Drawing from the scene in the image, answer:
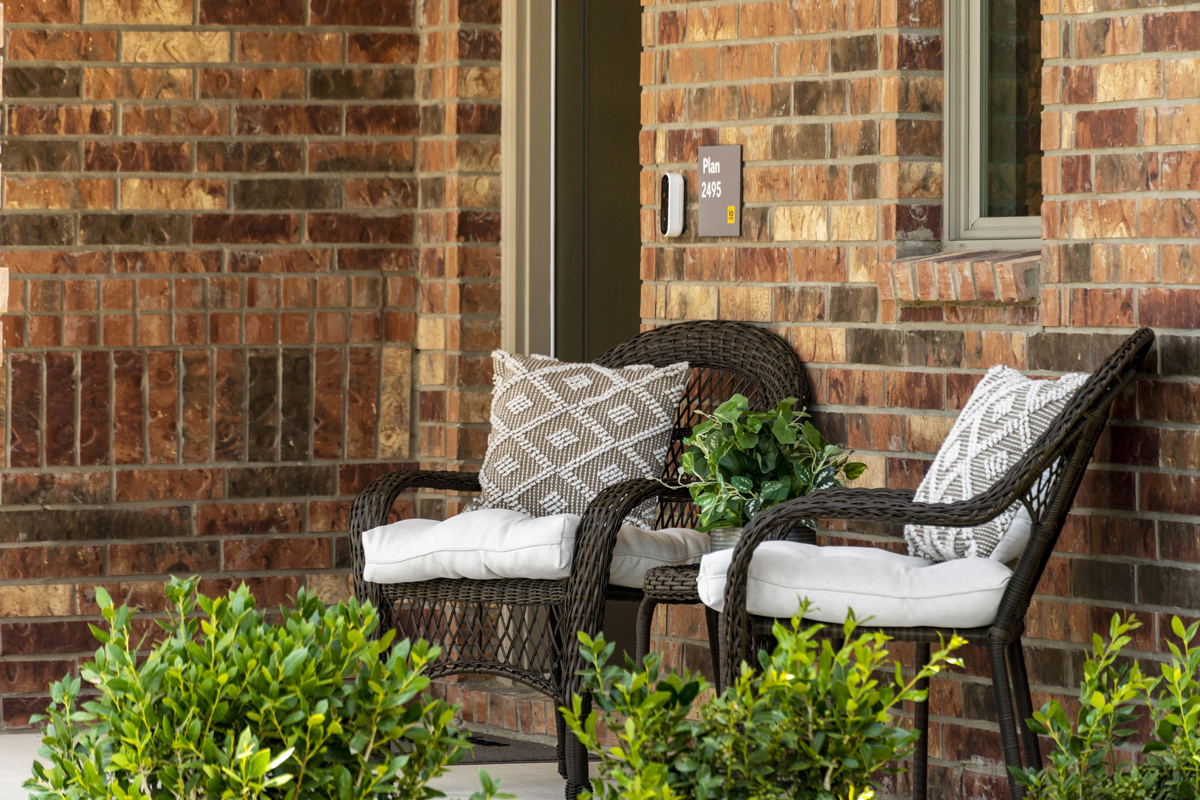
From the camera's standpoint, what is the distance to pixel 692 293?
4.00 m

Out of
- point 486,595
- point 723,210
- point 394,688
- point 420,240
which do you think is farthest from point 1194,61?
point 420,240

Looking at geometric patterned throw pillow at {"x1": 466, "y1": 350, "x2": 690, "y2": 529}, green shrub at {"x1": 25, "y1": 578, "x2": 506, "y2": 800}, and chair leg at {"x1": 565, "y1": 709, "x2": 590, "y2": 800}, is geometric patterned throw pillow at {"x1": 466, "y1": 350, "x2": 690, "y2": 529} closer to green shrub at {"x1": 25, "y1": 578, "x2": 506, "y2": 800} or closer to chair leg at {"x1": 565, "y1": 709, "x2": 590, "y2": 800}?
chair leg at {"x1": 565, "y1": 709, "x2": 590, "y2": 800}

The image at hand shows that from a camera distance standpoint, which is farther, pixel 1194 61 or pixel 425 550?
pixel 425 550

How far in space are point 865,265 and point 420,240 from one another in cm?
154

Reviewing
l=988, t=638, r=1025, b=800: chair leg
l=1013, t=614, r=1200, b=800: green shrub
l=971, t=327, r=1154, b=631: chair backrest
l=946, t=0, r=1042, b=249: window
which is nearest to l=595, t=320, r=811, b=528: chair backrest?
l=946, t=0, r=1042, b=249: window

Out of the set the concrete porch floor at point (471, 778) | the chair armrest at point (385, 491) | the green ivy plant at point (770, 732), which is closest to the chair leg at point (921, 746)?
the concrete porch floor at point (471, 778)

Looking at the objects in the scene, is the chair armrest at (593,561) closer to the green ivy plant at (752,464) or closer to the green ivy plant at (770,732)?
the green ivy plant at (752,464)

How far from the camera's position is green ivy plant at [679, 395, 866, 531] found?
3250 millimetres

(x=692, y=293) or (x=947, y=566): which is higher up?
(x=692, y=293)

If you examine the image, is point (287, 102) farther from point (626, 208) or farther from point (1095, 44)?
point (1095, 44)

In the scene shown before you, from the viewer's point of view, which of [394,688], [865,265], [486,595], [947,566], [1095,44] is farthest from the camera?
[865,265]

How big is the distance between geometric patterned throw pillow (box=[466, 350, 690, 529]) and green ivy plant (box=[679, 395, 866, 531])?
0.36m

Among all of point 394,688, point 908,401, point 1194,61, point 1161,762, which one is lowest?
point 1161,762

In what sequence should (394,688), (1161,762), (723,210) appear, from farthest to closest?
(723,210) → (1161,762) → (394,688)
